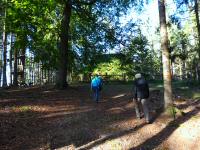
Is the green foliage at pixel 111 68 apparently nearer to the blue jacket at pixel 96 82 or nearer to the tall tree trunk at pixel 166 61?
the blue jacket at pixel 96 82

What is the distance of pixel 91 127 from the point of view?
51.8 ft

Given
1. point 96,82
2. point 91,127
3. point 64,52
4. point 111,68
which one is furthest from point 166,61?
point 111,68

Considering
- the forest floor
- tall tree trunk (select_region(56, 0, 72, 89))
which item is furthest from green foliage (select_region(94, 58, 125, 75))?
the forest floor

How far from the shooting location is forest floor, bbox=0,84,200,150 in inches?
534

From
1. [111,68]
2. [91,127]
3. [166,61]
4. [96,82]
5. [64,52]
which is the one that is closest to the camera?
[91,127]

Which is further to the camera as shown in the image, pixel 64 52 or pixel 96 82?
pixel 64 52

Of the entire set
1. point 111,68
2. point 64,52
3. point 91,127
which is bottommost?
point 91,127

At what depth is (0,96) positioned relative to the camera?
2497 centimetres

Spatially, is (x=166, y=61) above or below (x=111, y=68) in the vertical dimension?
below

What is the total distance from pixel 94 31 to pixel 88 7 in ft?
6.74

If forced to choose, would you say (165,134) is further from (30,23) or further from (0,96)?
(30,23)

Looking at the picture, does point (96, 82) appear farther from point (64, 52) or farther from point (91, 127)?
point (64, 52)

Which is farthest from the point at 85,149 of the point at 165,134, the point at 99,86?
the point at 99,86

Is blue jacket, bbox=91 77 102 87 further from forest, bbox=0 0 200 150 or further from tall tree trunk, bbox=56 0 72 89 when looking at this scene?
tall tree trunk, bbox=56 0 72 89
